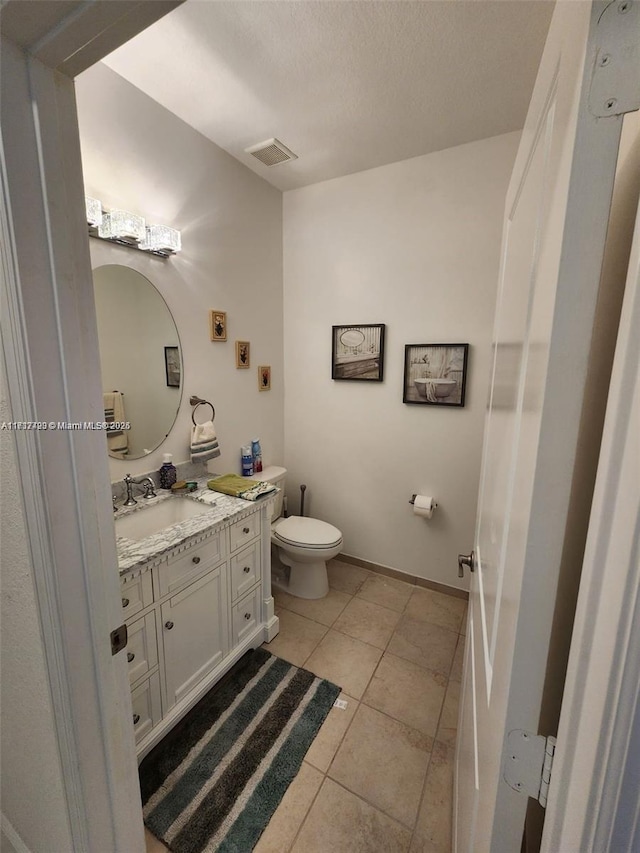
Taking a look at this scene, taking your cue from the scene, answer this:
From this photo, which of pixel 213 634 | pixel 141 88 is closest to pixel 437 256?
pixel 141 88

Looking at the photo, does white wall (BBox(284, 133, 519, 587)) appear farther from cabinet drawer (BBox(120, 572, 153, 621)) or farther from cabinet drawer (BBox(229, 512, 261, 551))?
cabinet drawer (BBox(120, 572, 153, 621))

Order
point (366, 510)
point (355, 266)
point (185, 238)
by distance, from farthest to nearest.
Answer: point (366, 510) → point (355, 266) → point (185, 238)

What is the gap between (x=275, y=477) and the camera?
93.0 inches

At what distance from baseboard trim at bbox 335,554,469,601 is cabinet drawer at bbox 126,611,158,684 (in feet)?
5.28

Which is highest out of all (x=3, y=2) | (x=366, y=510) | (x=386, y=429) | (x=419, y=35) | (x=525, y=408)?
(x=419, y=35)

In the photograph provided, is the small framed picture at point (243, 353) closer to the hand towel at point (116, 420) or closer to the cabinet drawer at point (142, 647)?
the hand towel at point (116, 420)

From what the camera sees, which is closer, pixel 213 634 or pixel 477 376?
pixel 213 634

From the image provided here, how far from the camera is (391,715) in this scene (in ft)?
5.01

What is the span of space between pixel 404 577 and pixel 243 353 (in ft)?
6.29

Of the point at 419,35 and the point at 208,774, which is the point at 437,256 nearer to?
the point at 419,35

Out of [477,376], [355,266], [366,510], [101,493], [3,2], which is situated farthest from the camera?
[366,510]

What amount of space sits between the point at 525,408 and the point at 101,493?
2.56 ft

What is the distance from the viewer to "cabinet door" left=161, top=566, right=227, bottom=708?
137 centimetres

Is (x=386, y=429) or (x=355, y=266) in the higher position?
(x=355, y=266)
